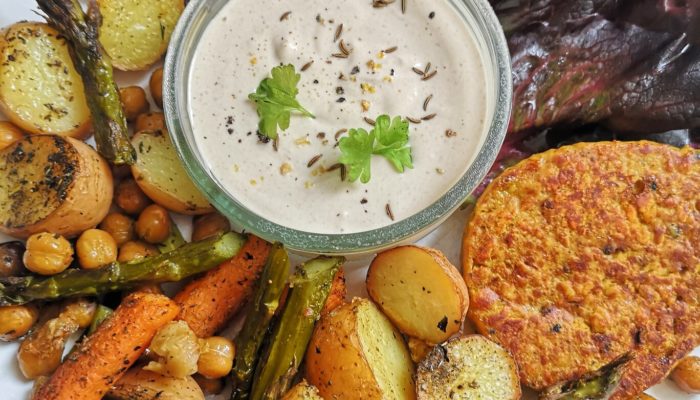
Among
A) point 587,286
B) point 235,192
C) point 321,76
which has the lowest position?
point 587,286

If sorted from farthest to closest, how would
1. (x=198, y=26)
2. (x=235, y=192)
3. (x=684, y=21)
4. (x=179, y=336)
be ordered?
(x=684, y=21) < (x=198, y=26) < (x=235, y=192) < (x=179, y=336)

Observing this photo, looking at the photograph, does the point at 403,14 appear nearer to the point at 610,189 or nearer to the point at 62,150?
the point at 610,189

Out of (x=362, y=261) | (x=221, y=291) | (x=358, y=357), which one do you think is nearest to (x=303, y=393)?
(x=358, y=357)

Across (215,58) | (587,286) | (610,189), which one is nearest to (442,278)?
(587,286)

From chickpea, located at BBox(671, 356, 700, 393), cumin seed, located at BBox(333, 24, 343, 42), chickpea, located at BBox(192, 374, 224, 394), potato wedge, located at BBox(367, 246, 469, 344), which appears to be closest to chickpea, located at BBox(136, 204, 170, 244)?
chickpea, located at BBox(192, 374, 224, 394)

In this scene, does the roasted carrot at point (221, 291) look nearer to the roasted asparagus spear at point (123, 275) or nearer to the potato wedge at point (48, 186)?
the roasted asparagus spear at point (123, 275)

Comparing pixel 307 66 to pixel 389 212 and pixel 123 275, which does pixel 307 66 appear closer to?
pixel 389 212
